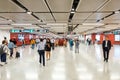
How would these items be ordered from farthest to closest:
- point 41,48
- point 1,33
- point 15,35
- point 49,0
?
point 15,35 → point 1,33 → point 41,48 → point 49,0

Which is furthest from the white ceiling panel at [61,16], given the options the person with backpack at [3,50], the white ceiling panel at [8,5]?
the person with backpack at [3,50]

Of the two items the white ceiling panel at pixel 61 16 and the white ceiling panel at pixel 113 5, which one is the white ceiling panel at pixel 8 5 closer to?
the white ceiling panel at pixel 61 16

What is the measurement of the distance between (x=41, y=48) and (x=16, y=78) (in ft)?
10.8

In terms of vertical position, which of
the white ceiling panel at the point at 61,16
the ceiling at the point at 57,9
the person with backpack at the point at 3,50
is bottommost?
the person with backpack at the point at 3,50

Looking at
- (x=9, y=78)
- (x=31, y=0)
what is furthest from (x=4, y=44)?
(x=31, y=0)

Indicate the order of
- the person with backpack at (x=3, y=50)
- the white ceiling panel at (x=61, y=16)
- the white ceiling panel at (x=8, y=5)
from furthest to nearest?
the person with backpack at (x=3, y=50) → the white ceiling panel at (x=61, y=16) → the white ceiling panel at (x=8, y=5)

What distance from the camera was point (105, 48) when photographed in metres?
12.2

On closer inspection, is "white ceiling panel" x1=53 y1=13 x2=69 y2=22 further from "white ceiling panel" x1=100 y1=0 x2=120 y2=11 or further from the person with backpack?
the person with backpack

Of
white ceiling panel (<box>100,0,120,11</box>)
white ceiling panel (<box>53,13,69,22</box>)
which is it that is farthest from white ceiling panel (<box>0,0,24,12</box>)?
white ceiling panel (<box>100,0,120,11</box>)

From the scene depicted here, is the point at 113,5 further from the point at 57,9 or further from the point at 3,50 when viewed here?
the point at 3,50

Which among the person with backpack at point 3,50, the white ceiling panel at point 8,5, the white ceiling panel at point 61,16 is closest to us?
the white ceiling panel at point 8,5

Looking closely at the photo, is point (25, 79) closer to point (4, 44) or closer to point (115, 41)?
point (4, 44)

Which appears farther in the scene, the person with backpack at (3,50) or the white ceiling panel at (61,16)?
the person with backpack at (3,50)

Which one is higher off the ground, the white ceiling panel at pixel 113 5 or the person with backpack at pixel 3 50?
the white ceiling panel at pixel 113 5
